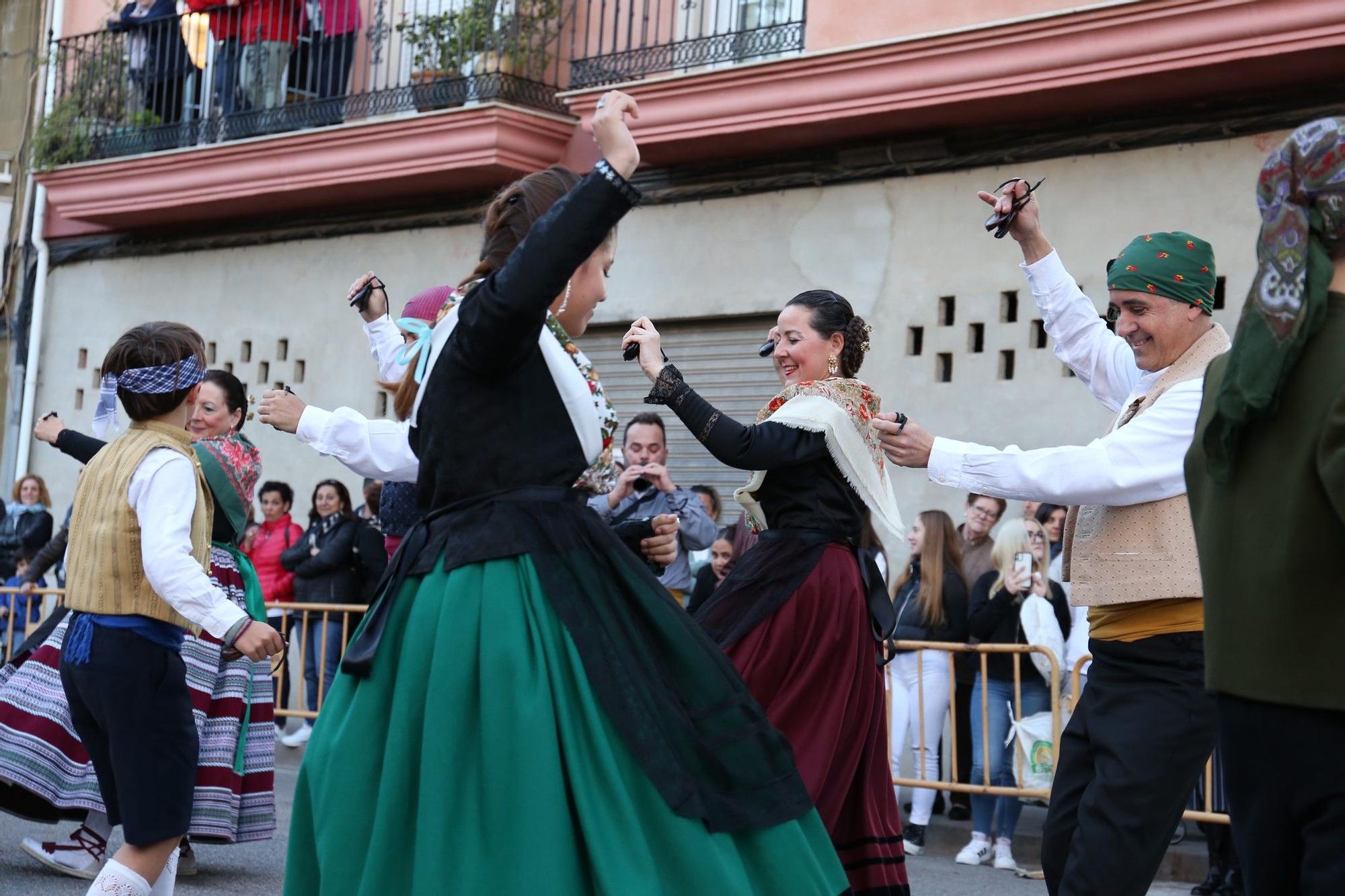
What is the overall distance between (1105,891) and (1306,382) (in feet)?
6.14

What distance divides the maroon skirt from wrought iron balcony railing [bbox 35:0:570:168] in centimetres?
827

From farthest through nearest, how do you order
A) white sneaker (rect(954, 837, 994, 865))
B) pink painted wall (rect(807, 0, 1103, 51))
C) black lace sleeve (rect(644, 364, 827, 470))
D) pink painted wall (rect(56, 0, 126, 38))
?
pink painted wall (rect(56, 0, 126, 38)) → pink painted wall (rect(807, 0, 1103, 51)) → white sneaker (rect(954, 837, 994, 865)) → black lace sleeve (rect(644, 364, 827, 470))

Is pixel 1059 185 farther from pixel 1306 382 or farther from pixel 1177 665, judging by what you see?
pixel 1306 382

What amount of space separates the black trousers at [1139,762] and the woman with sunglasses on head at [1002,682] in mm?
3729

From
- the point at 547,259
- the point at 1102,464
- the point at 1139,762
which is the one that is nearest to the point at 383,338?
the point at 1102,464

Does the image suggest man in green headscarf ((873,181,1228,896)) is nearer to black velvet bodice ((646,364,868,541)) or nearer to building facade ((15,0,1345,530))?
black velvet bodice ((646,364,868,541))

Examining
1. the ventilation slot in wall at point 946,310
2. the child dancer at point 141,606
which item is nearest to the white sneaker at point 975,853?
the ventilation slot in wall at point 946,310

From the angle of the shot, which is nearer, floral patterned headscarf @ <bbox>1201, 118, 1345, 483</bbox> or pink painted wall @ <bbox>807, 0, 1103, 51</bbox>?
floral patterned headscarf @ <bbox>1201, 118, 1345, 483</bbox>

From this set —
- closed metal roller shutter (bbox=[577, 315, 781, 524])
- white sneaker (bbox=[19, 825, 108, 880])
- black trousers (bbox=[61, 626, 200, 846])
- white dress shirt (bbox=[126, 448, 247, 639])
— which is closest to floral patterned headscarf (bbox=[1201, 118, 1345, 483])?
white dress shirt (bbox=[126, 448, 247, 639])

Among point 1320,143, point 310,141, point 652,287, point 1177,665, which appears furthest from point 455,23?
point 1320,143

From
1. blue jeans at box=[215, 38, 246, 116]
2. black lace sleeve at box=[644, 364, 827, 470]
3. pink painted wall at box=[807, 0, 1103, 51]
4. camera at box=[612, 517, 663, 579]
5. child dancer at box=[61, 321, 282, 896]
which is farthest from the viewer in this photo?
blue jeans at box=[215, 38, 246, 116]

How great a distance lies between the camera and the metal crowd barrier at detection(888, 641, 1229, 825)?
7.81 metres

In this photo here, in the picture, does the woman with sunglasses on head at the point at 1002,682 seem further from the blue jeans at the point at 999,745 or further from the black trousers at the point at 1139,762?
the black trousers at the point at 1139,762

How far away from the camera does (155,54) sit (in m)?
15.9
